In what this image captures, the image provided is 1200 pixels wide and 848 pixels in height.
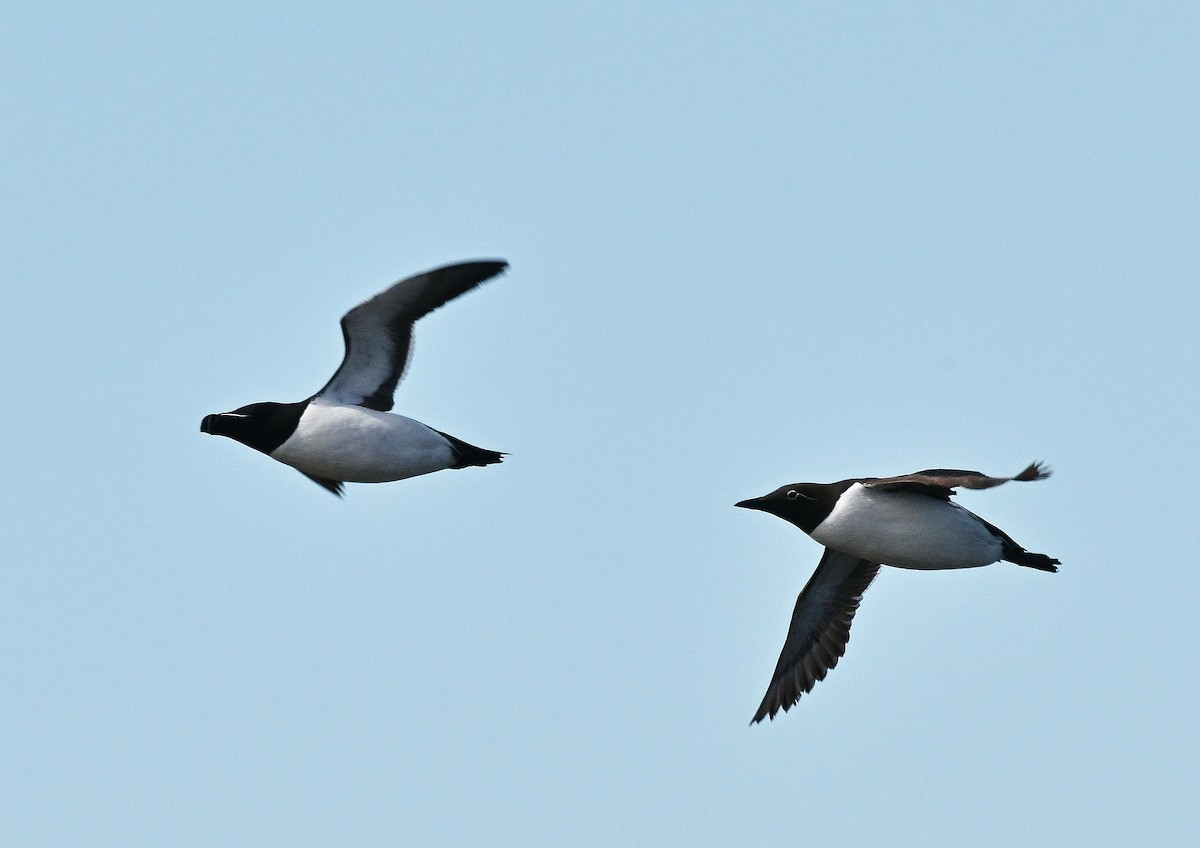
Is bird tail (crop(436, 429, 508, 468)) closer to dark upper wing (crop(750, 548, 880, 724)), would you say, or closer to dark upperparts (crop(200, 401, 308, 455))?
dark upperparts (crop(200, 401, 308, 455))

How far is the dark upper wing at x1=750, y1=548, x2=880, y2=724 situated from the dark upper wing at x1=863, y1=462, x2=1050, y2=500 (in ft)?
5.55

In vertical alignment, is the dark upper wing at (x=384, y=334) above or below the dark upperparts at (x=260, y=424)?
above

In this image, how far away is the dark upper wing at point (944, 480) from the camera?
38.5 feet

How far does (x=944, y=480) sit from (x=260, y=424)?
5800mm

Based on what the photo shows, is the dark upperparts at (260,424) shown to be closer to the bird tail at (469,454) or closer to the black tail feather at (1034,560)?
the bird tail at (469,454)

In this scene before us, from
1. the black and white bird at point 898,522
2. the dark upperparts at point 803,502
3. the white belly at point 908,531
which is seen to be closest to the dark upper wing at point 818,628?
the black and white bird at point 898,522

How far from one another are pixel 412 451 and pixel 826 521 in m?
3.51

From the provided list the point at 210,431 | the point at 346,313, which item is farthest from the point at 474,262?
the point at 210,431

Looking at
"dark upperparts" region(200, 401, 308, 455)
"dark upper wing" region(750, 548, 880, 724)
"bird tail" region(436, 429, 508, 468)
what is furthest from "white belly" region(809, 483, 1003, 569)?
"dark upperparts" region(200, 401, 308, 455)

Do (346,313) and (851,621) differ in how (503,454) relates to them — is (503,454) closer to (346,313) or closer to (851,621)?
(346,313)

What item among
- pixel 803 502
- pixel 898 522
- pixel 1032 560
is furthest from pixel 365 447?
pixel 1032 560

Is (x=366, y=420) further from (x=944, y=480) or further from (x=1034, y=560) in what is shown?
(x=1034, y=560)

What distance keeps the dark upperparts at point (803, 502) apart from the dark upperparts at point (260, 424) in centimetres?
391

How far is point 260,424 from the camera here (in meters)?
14.7
